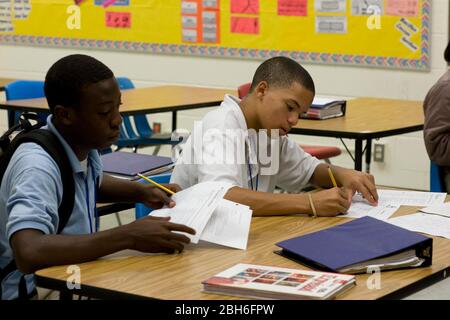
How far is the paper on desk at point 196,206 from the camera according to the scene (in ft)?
6.87

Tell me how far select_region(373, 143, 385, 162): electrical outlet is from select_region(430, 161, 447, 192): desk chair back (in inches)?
77.7

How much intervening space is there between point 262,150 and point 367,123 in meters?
1.47

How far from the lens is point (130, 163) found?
3209 millimetres

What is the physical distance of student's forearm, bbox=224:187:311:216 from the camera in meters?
2.43

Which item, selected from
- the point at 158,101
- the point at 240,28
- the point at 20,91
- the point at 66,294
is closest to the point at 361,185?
the point at 66,294

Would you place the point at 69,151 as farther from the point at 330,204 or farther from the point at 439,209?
the point at 439,209

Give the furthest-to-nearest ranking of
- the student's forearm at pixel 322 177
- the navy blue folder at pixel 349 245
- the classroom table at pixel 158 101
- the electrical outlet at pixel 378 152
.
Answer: the electrical outlet at pixel 378 152 → the classroom table at pixel 158 101 → the student's forearm at pixel 322 177 → the navy blue folder at pixel 349 245

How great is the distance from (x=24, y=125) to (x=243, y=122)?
733 mm

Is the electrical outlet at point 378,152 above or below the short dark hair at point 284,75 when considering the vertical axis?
below

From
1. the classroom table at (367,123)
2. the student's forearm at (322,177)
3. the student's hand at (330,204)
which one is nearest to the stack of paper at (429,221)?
the student's hand at (330,204)

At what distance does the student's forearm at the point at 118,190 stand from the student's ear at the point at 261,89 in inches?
19.9

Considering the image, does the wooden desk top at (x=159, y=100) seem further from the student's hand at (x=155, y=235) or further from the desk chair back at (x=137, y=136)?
the student's hand at (x=155, y=235)

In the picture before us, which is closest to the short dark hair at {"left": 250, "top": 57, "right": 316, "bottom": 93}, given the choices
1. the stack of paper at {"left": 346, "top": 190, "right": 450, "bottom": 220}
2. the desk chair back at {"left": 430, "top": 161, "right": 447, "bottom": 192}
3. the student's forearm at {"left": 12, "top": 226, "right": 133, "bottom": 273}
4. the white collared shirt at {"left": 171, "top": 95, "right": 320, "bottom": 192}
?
the white collared shirt at {"left": 171, "top": 95, "right": 320, "bottom": 192}
